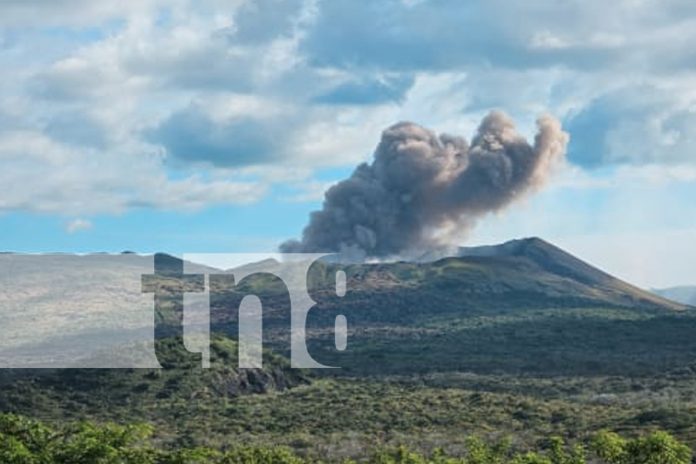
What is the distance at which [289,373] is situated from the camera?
11406 centimetres

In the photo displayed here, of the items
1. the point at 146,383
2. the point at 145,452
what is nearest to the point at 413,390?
the point at 146,383

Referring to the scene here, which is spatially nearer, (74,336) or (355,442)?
(355,442)

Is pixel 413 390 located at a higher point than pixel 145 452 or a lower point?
lower

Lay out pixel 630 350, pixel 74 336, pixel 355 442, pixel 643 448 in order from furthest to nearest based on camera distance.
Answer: pixel 74 336 < pixel 630 350 < pixel 355 442 < pixel 643 448

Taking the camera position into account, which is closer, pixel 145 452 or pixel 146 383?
pixel 145 452

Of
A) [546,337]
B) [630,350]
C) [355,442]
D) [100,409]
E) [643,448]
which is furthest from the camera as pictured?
[546,337]

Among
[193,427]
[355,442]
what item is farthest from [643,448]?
[193,427]

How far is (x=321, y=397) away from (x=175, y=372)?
1439 centimetres

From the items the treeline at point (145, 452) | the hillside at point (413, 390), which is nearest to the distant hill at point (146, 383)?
the hillside at point (413, 390)

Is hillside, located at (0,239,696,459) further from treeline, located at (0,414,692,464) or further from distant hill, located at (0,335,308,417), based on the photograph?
treeline, located at (0,414,692,464)

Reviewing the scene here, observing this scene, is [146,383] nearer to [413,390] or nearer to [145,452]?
[413,390]

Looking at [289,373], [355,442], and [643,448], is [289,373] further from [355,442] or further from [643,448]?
[643,448]

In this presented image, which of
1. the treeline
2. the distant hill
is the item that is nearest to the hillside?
the distant hill

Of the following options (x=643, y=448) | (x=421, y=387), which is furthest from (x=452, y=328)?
(x=643, y=448)
